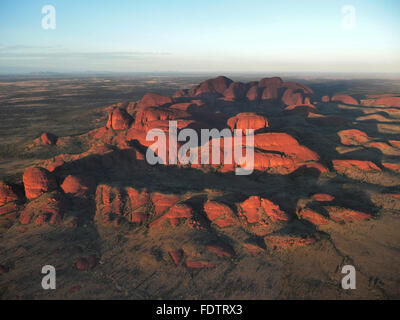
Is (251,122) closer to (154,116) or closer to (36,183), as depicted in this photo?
(154,116)

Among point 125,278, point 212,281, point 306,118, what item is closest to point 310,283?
point 212,281

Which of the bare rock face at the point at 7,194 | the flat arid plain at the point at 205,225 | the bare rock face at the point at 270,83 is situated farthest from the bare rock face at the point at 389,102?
the bare rock face at the point at 7,194

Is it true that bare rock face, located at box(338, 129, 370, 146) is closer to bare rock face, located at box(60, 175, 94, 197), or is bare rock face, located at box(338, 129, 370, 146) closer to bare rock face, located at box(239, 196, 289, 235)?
bare rock face, located at box(239, 196, 289, 235)

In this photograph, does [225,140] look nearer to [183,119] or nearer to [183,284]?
[183,119]

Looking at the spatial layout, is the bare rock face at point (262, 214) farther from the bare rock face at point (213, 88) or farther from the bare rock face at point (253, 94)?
the bare rock face at point (213, 88)

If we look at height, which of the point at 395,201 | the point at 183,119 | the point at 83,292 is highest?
the point at 183,119

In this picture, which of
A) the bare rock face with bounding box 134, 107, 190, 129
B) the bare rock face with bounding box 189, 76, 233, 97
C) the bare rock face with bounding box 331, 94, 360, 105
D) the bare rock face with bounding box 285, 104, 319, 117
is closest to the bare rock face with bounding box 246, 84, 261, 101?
the bare rock face with bounding box 189, 76, 233, 97

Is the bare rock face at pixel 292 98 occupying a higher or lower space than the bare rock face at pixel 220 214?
higher

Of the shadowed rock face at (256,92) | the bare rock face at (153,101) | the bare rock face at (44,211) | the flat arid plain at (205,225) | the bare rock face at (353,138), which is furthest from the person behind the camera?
the shadowed rock face at (256,92)
